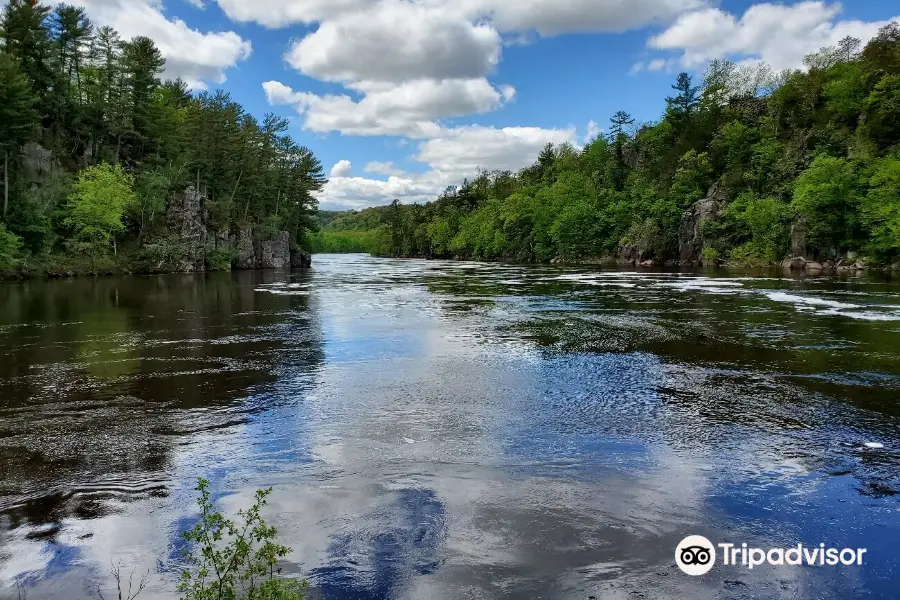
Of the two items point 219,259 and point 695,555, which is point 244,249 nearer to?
point 219,259

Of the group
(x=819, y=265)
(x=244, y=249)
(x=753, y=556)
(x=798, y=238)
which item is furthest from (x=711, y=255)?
(x=753, y=556)

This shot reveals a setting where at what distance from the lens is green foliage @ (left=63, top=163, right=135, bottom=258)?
60469mm

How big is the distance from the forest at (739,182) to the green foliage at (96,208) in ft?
243

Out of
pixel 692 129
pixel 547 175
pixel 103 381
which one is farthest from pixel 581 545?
pixel 547 175

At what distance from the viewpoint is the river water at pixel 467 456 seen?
225 inches

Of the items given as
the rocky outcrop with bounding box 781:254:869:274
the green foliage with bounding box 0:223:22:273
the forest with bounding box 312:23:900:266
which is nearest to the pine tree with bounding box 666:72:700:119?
the forest with bounding box 312:23:900:266

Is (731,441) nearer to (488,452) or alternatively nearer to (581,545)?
(488,452)

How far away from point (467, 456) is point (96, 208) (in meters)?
66.2

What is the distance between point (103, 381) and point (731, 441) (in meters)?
13.9

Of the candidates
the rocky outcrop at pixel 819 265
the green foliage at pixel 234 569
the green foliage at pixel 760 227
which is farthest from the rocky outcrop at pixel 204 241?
the green foliage at pixel 234 569

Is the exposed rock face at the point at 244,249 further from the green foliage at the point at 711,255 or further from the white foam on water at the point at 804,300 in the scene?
the white foam on water at the point at 804,300

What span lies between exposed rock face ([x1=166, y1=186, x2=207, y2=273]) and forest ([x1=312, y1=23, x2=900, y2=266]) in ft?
216

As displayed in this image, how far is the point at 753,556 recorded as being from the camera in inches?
233

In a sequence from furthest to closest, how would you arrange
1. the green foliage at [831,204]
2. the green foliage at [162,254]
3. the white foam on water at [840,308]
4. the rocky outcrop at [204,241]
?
the rocky outcrop at [204,241] → the green foliage at [162,254] → the green foliage at [831,204] → the white foam on water at [840,308]
